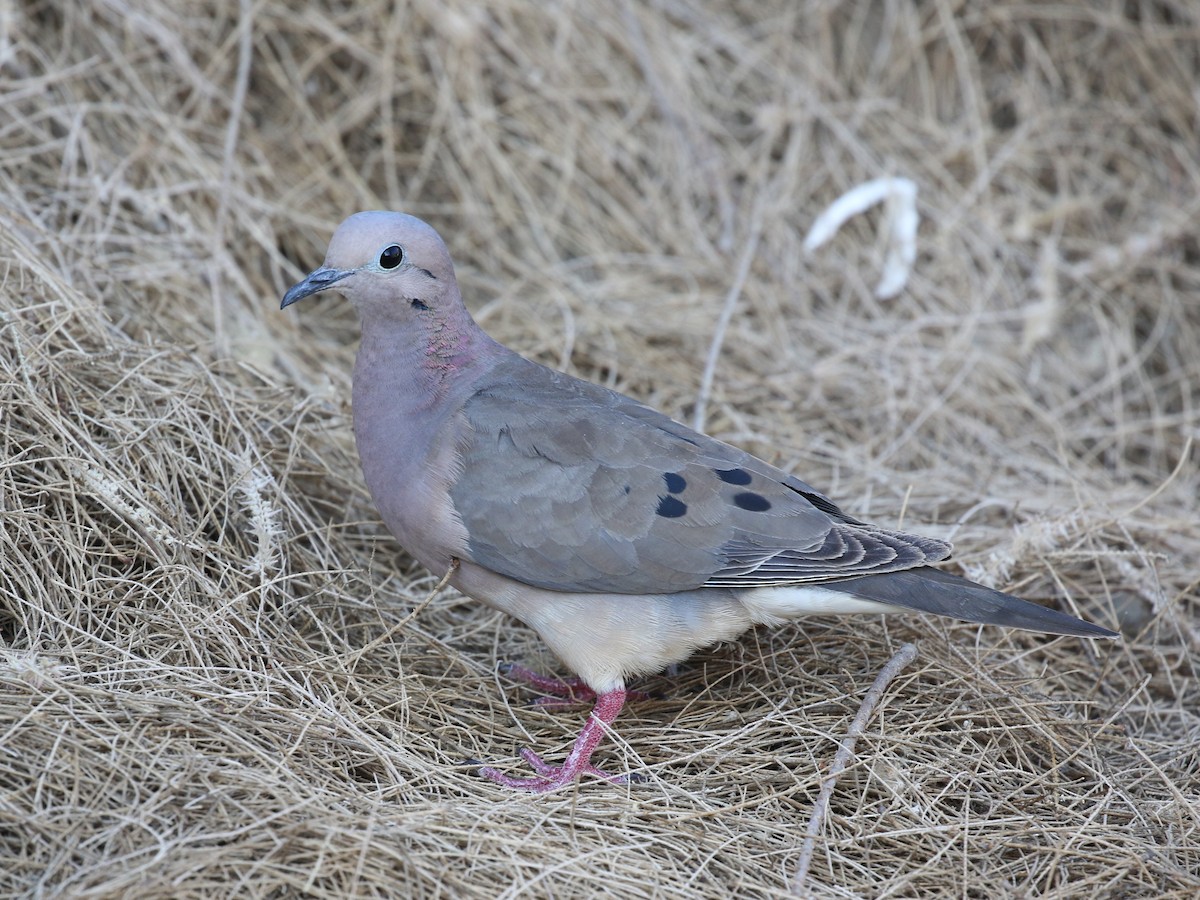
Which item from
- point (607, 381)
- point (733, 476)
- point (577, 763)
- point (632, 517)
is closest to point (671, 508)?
point (632, 517)

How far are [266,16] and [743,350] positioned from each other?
257cm

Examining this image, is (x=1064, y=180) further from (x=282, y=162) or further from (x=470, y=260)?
(x=282, y=162)

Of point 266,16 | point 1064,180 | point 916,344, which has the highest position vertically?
point 266,16

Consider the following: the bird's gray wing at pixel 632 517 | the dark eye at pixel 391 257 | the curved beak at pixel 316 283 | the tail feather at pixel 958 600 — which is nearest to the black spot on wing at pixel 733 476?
the bird's gray wing at pixel 632 517

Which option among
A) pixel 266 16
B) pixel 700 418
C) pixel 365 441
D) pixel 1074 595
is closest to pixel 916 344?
pixel 700 418

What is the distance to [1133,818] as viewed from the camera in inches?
118

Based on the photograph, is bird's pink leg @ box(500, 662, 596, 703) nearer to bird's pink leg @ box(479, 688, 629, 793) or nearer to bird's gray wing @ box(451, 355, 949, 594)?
bird's pink leg @ box(479, 688, 629, 793)

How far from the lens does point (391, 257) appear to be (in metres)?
3.35

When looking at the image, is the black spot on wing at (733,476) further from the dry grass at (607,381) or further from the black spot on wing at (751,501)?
the dry grass at (607,381)

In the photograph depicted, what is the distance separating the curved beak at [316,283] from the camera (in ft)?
10.7

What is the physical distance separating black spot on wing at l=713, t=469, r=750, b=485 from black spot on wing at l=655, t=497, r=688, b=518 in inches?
6.0

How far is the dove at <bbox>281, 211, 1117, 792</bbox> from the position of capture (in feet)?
10.2

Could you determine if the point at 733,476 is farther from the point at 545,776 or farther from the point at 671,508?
the point at 545,776

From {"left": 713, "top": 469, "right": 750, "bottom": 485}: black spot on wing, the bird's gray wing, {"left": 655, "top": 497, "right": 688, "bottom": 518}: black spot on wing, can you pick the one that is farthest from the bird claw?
{"left": 713, "top": 469, "right": 750, "bottom": 485}: black spot on wing
